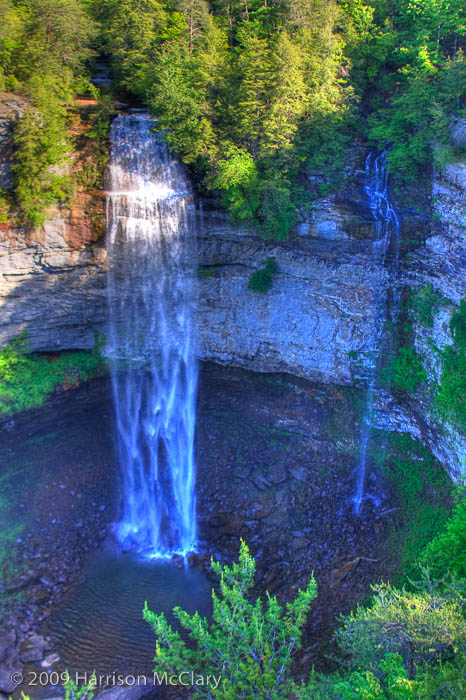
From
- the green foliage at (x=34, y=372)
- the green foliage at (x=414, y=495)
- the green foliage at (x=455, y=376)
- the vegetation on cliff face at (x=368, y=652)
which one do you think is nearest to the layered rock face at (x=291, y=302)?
the green foliage at (x=455, y=376)

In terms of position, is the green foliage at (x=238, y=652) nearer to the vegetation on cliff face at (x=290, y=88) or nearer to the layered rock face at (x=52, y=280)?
the layered rock face at (x=52, y=280)

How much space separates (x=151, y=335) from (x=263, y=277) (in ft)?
15.4

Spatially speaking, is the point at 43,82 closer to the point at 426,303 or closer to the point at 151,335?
the point at 151,335

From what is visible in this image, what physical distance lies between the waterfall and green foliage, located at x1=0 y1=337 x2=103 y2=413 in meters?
1.03

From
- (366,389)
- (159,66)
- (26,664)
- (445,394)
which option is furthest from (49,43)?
(26,664)

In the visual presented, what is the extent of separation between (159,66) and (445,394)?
1433cm

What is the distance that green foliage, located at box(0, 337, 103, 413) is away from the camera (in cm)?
1590

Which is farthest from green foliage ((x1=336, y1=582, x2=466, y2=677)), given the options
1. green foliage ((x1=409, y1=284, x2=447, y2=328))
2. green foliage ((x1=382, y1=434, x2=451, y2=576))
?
green foliage ((x1=409, y1=284, x2=447, y2=328))

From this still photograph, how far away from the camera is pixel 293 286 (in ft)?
55.4

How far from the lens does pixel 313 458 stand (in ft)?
54.7

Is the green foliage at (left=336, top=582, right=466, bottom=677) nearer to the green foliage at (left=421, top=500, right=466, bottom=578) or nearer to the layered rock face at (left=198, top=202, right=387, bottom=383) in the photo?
the green foliage at (left=421, top=500, right=466, bottom=578)

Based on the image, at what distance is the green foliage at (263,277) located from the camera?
55.1 ft

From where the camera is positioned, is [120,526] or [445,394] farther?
[120,526]

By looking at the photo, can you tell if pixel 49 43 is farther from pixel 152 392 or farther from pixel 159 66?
pixel 152 392
